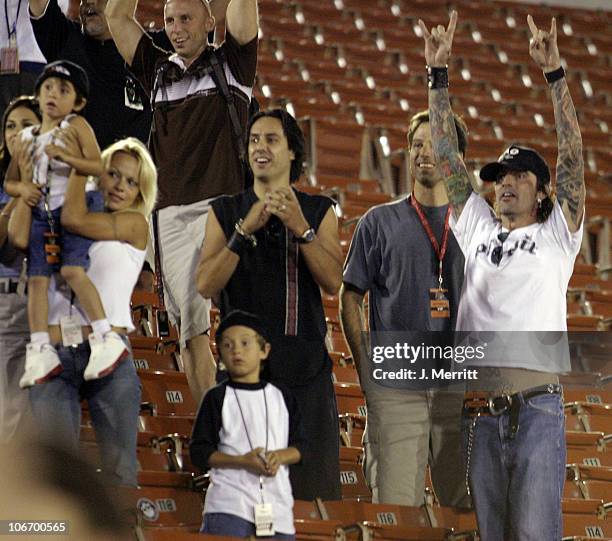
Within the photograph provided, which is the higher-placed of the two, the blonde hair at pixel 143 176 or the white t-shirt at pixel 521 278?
the blonde hair at pixel 143 176

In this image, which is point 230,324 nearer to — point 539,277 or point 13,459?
point 539,277

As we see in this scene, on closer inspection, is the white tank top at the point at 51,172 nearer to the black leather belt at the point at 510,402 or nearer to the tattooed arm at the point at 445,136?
the tattooed arm at the point at 445,136

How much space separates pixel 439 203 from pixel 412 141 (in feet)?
0.60

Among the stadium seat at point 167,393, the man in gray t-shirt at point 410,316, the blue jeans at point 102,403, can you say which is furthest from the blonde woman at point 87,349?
the stadium seat at point 167,393

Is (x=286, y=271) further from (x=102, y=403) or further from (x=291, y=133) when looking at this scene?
(x=102, y=403)

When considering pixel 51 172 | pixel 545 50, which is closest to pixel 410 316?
pixel 545 50

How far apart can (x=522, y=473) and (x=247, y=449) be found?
2.10 feet

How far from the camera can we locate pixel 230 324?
2873 mm

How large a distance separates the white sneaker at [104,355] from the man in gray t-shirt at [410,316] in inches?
30.3

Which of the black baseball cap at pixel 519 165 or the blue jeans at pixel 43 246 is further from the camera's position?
the black baseball cap at pixel 519 165

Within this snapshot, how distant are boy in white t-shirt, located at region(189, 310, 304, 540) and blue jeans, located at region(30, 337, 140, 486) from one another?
15cm

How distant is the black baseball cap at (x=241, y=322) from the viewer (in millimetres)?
2877

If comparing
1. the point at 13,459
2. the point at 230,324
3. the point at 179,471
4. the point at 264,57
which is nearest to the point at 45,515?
the point at 13,459

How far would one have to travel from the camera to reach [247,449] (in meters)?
2.74
